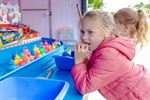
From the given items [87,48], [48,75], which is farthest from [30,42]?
[87,48]

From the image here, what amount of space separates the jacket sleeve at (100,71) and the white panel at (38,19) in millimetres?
3588

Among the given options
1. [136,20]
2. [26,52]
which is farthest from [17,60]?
[136,20]

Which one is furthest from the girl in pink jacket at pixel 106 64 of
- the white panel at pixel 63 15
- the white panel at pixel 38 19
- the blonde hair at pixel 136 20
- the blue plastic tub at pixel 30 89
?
the white panel at pixel 38 19

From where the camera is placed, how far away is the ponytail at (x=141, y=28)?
1.23 m

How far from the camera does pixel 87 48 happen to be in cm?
86

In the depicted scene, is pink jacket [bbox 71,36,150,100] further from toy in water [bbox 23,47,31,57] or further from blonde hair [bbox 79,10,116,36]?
toy in water [bbox 23,47,31,57]

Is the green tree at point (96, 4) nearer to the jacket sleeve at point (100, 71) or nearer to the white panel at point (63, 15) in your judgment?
the white panel at point (63, 15)

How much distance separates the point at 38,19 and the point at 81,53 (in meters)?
3.56

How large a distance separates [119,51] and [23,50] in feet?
2.86

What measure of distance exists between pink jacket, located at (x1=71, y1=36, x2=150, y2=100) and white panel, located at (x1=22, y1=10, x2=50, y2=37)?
11.5ft

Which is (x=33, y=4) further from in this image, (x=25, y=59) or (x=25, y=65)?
(x=25, y=65)

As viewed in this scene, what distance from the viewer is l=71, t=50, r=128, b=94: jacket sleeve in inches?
30.4

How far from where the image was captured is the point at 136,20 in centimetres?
122

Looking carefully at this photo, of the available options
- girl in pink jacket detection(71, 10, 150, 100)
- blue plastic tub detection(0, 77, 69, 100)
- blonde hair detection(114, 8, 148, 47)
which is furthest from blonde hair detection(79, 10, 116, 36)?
blonde hair detection(114, 8, 148, 47)
